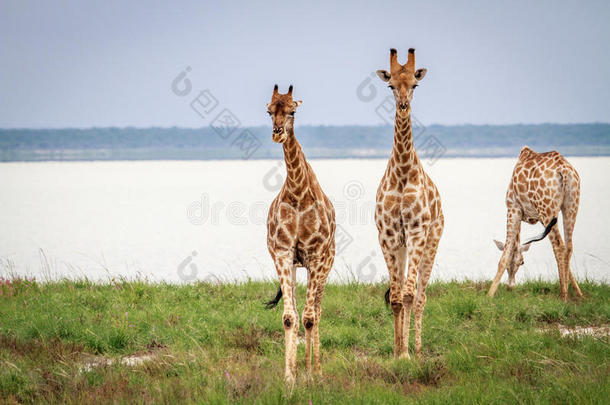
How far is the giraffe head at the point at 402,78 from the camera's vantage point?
824 centimetres

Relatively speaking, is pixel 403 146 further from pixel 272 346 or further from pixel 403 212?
pixel 272 346

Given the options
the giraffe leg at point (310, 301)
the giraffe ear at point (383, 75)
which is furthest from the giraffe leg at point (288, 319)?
the giraffe ear at point (383, 75)

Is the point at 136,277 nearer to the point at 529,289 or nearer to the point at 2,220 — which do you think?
the point at 529,289

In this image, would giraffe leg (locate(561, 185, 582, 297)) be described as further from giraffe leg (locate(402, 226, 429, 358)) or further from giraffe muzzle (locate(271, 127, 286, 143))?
giraffe muzzle (locate(271, 127, 286, 143))

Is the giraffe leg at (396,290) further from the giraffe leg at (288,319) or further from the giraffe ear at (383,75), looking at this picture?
the giraffe ear at (383,75)

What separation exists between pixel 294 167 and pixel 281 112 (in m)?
0.80

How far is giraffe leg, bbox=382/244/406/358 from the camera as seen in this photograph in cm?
892

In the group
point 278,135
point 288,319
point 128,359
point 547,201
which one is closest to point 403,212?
point 288,319

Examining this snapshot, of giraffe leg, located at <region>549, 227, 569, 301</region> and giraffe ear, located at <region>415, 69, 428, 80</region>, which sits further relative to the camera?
giraffe leg, located at <region>549, 227, 569, 301</region>

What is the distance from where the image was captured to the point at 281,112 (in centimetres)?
748

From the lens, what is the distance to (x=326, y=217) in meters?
8.09

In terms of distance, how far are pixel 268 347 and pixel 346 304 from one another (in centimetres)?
261

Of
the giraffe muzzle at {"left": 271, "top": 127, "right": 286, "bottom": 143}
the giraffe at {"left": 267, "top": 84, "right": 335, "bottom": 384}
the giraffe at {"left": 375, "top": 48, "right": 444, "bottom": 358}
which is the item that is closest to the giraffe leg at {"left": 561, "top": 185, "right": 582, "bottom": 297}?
the giraffe at {"left": 375, "top": 48, "right": 444, "bottom": 358}

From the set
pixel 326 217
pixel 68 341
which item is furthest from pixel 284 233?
pixel 68 341
